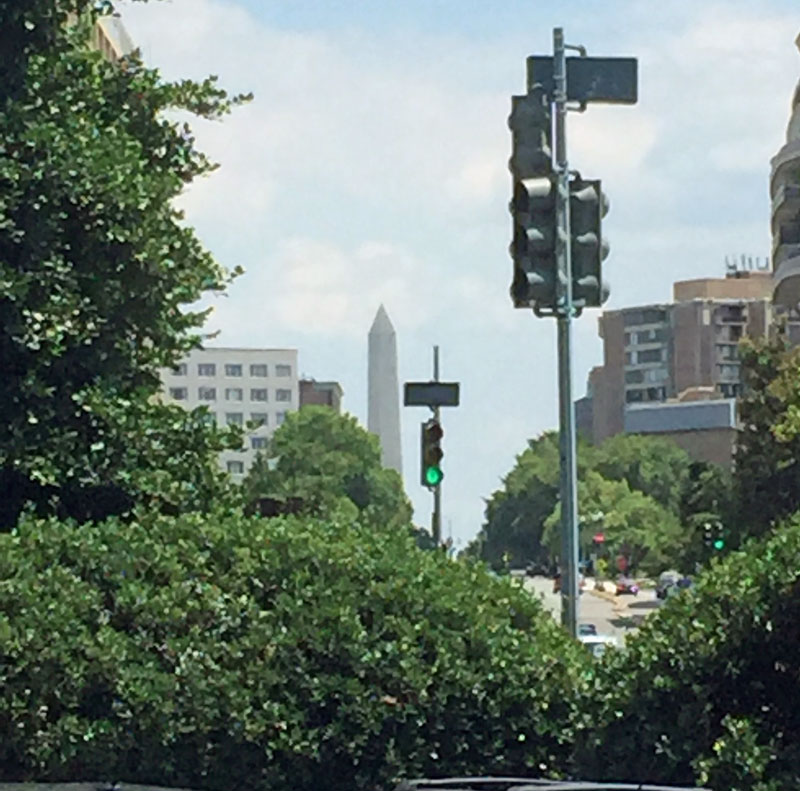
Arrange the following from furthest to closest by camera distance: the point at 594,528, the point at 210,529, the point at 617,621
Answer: the point at 594,528
the point at 617,621
the point at 210,529

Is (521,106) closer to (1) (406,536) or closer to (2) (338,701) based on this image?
(1) (406,536)

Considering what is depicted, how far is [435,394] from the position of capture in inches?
1042

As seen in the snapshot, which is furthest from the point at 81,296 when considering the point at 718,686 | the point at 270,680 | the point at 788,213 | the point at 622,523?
the point at 622,523

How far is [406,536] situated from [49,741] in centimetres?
261

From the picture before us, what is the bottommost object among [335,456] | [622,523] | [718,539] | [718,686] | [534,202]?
[718,686]

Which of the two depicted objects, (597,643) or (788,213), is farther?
(788,213)

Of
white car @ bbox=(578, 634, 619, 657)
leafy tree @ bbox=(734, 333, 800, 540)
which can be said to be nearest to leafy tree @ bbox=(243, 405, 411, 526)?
leafy tree @ bbox=(734, 333, 800, 540)

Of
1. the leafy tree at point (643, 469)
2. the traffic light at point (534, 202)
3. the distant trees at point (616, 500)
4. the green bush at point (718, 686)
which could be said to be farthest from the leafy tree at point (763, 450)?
the leafy tree at point (643, 469)

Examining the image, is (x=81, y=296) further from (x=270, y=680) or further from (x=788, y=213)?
(x=788, y=213)

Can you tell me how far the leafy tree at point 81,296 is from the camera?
1518 cm

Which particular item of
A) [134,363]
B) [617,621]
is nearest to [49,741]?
[134,363]

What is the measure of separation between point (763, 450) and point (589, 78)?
45.1 meters

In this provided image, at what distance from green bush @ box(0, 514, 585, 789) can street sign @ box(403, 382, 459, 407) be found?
1420cm

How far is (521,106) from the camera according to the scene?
14.2m
